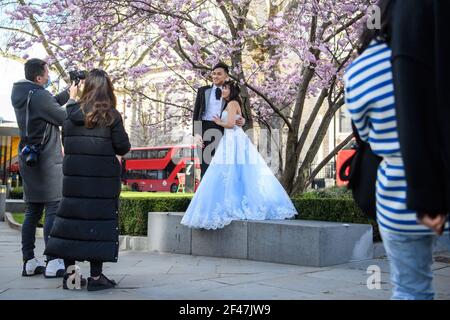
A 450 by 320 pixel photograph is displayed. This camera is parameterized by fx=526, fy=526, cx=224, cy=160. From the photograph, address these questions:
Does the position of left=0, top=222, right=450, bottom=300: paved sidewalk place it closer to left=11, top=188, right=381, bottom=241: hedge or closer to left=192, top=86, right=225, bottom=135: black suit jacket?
left=11, top=188, right=381, bottom=241: hedge

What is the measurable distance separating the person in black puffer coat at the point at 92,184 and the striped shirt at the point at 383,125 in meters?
2.91

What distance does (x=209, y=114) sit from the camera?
7.66 m

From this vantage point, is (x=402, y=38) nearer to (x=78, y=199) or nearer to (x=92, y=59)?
(x=78, y=199)

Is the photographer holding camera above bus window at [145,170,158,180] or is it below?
below

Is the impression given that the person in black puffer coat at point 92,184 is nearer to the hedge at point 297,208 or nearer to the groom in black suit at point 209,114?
the groom in black suit at point 209,114

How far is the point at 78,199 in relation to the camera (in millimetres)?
4609

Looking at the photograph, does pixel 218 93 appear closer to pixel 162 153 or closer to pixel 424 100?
pixel 424 100

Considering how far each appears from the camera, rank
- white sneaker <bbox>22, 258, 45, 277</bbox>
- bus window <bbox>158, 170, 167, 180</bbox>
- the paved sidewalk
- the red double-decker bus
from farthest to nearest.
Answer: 1. bus window <bbox>158, 170, 167, 180</bbox>
2. the red double-decker bus
3. white sneaker <bbox>22, 258, 45, 277</bbox>
4. the paved sidewalk

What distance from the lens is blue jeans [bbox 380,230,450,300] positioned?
2.10m

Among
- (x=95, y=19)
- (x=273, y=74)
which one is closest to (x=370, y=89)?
(x=95, y=19)

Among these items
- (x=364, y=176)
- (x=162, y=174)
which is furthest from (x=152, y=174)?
(x=364, y=176)

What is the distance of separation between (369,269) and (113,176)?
9.59 ft

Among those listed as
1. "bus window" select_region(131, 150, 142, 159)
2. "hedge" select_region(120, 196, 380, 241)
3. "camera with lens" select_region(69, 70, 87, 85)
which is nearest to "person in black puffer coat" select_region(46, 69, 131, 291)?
"camera with lens" select_region(69, 70, 87, 85)

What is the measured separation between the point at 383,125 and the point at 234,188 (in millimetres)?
4894
